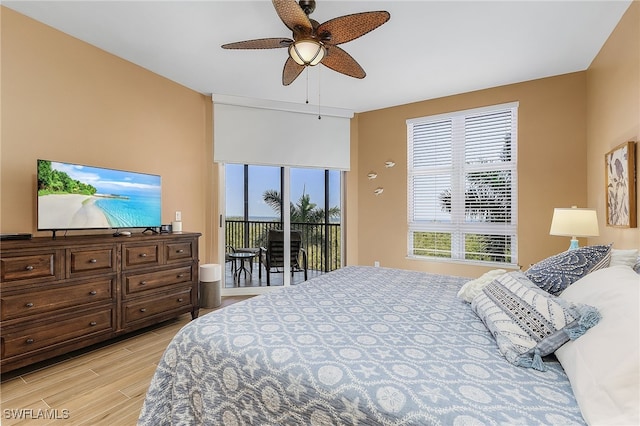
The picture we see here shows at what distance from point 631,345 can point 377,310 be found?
3.24 ft

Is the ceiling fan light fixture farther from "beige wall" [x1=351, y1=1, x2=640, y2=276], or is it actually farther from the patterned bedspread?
"beige wall" [x1=351, y1=1, x2=640, y2=276]

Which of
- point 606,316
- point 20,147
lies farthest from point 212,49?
point 606,316

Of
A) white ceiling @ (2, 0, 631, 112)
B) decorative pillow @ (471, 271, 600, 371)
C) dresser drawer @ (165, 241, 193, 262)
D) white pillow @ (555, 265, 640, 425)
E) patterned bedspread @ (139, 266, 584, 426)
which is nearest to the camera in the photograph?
white pillow @ (555, 265, 640, 425)

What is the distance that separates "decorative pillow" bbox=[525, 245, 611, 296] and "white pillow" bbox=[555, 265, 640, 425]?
1.27 ft

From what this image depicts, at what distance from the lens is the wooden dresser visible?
2080 mm

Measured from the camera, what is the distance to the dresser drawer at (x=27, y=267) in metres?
2.04

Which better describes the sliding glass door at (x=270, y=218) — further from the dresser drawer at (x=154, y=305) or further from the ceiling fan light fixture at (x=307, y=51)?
the ceiling fan light fixture at (x=307, y=51)

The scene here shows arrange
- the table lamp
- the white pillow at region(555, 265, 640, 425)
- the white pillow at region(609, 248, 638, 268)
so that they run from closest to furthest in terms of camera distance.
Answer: the white pillow at region(555, 265, 640, 425), the white pillow at region(609, 248, 638, 268), the table lamp

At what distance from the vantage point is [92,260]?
2.49m

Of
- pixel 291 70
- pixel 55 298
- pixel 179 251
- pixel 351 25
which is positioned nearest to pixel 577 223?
pixel 351 25

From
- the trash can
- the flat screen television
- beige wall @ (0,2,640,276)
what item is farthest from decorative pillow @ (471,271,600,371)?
the trash can

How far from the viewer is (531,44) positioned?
285 centimetres

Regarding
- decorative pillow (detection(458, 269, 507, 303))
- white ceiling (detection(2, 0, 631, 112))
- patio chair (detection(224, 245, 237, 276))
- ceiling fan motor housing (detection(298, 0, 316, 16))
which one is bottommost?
patio chair (detection(224, 245, 237, 276))

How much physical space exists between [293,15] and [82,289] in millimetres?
2542
